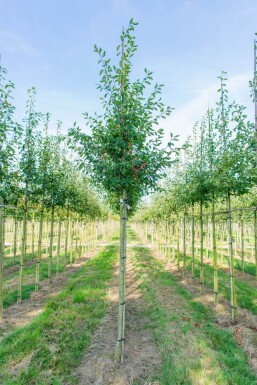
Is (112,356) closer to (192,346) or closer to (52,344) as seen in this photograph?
(52,344)

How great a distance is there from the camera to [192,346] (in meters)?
5.65

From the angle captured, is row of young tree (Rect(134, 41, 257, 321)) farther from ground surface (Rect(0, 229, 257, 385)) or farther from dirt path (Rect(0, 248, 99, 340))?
dirt path (Rect(0, 248, 99, 340))

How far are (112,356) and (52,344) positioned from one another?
1278 millimetres

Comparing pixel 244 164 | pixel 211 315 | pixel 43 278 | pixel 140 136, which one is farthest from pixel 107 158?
pixel 43 278

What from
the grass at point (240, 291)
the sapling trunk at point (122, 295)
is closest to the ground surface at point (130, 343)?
the sapling trunk at point (122, 295)

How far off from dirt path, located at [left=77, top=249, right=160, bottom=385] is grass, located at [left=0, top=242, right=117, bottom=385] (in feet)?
0.71

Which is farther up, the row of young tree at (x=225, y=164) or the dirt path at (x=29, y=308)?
the row of young tree at (x=225, y=164)

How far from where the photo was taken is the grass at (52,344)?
461 cm

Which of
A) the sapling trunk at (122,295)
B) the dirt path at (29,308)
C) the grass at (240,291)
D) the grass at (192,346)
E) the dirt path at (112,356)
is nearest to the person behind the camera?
the grass at (192,346)

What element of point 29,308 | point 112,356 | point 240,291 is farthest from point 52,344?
point 240,291

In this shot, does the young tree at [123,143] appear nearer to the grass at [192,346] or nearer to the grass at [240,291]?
the grass at [192,346]

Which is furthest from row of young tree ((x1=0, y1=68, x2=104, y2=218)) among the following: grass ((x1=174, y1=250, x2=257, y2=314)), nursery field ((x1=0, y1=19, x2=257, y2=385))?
grass ((x1=174, y1=250, x2=257, y2=314))

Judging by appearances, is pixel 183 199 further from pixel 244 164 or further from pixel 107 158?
pixel 107 158

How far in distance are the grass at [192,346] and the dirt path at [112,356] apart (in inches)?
8.9
